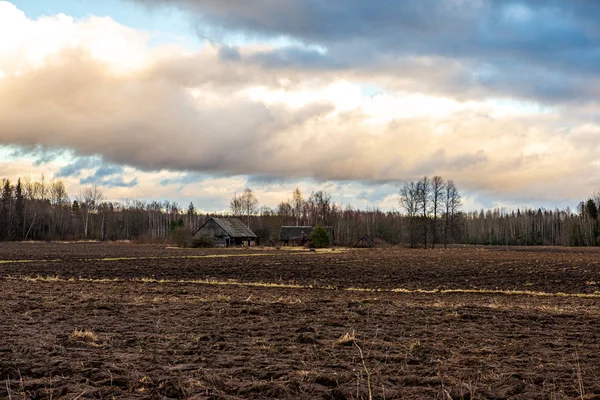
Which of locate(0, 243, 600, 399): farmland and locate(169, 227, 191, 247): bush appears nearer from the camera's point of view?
locate(0, 243, 600, 399): farmland

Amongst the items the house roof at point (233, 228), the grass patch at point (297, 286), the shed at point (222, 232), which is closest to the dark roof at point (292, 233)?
the house roof at point (233, 228)

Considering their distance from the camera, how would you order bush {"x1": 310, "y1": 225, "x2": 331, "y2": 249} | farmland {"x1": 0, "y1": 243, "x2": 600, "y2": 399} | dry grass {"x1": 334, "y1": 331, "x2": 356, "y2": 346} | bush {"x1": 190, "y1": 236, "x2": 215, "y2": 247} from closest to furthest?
farmland {"x1": 0, "y1": 243, "x2": 600, "y2": 399}
dry grass {"x1": 334, "y1": 331, "x2": 356, "y2": 346}
bush {"x1": 190, "y1": 236, "x2": 215, "y2": 247}
bush {"x1": 310, "y1": 225, "x2": 331, "y2": 249}

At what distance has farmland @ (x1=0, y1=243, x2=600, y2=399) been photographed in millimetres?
7676

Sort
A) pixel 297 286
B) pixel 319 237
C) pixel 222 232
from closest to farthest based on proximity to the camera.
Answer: pixel 297 286 < pixel 319 237 < pixel 222 232

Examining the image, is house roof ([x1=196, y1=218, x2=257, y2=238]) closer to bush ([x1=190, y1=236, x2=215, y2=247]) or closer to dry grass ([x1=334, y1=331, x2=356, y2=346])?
bush ([x1=190, y1=236, x2=215, y2=247])

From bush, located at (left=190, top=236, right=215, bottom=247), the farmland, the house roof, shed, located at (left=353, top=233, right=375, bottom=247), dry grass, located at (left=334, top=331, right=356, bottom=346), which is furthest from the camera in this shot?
shed, located at (left=353, top=233, right=375, bottom=247)

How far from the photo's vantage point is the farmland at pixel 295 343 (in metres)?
7.68

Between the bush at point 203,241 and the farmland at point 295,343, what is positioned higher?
the bush at point 203,241

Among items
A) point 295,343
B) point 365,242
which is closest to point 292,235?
point 365,242

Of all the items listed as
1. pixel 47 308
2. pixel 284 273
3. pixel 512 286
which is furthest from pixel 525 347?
pixel 284 273

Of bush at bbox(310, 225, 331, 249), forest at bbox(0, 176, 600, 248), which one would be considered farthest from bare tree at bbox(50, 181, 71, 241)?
bush at bbox(310, 225, 331, 249)

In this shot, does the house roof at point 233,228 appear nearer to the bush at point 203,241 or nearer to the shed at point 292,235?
the bush at point 203,241

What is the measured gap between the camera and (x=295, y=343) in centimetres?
1098

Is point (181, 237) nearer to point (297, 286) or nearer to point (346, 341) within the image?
point (297, 286)
